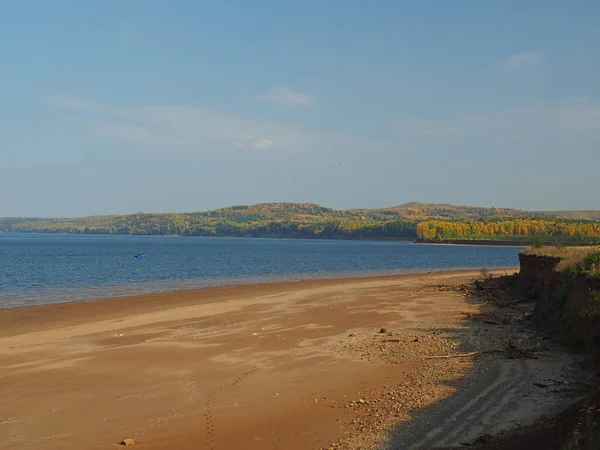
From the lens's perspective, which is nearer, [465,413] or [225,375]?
[465,413]

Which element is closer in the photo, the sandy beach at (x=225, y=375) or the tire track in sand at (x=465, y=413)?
the tire track in sand at (x=465, y=413)

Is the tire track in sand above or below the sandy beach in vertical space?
above

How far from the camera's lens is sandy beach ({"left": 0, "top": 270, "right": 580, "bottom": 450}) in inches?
448

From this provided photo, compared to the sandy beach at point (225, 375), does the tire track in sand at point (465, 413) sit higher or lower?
higher

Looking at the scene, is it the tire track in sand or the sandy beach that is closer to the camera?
the tire track in sand

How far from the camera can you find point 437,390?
13102 mm

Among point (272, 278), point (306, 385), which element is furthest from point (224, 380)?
point (272, 278)

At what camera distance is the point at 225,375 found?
1589cm

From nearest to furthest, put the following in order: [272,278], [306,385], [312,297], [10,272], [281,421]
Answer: [281,421]
[306,385]
[312,297]
[272,278]
[10,272]

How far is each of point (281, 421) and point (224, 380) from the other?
379 cm

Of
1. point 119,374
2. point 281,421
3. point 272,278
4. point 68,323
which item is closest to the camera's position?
point 281,421

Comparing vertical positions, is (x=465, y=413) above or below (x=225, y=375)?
above

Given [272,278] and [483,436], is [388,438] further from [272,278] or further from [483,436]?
[272,278]

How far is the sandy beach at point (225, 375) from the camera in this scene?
1138 centimetres
